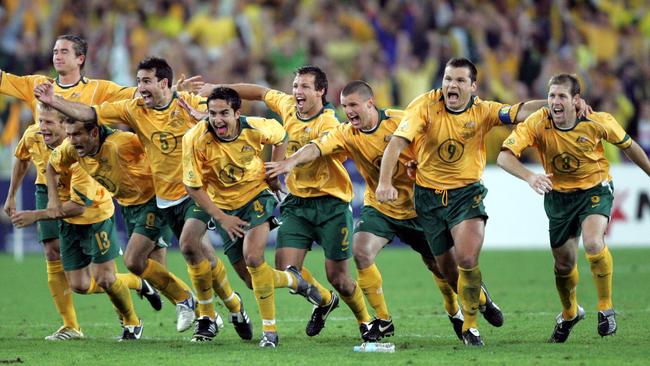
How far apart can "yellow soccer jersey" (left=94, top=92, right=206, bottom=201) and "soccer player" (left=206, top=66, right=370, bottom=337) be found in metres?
1.07

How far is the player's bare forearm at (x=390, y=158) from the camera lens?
33.3ft

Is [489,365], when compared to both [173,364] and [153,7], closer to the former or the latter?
[173,364]

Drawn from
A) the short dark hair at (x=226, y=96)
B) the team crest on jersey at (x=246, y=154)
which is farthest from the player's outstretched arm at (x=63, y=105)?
the team crest on jersey at (x=246, y=154)

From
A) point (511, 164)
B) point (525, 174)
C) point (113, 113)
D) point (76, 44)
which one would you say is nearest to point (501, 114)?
point (511, 164)

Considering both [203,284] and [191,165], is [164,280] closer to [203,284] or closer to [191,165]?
[203,284]

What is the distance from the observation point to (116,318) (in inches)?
539

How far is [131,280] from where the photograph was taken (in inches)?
482

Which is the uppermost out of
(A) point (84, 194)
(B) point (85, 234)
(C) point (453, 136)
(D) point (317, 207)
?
(C) point (453, 136)

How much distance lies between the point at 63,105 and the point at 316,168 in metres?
2.45

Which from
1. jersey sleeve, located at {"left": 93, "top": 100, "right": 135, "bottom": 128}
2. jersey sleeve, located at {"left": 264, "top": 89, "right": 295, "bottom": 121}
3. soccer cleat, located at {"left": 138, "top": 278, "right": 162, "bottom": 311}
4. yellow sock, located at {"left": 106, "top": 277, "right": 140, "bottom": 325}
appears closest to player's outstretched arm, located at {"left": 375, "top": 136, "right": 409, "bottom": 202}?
jersey sleeve, located at {"left": 264, "top": 89, "right": 295, "bottom": 121}

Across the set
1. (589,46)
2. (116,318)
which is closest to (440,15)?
(589,46)

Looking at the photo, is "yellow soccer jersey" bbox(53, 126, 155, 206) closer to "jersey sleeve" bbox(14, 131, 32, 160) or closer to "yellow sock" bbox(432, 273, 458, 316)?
"jersey sleeve" bbox(14, 131, 32, 160)

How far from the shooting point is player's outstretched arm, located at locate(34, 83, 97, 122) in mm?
10586

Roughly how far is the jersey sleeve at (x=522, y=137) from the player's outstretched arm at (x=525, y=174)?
0.20 ft
